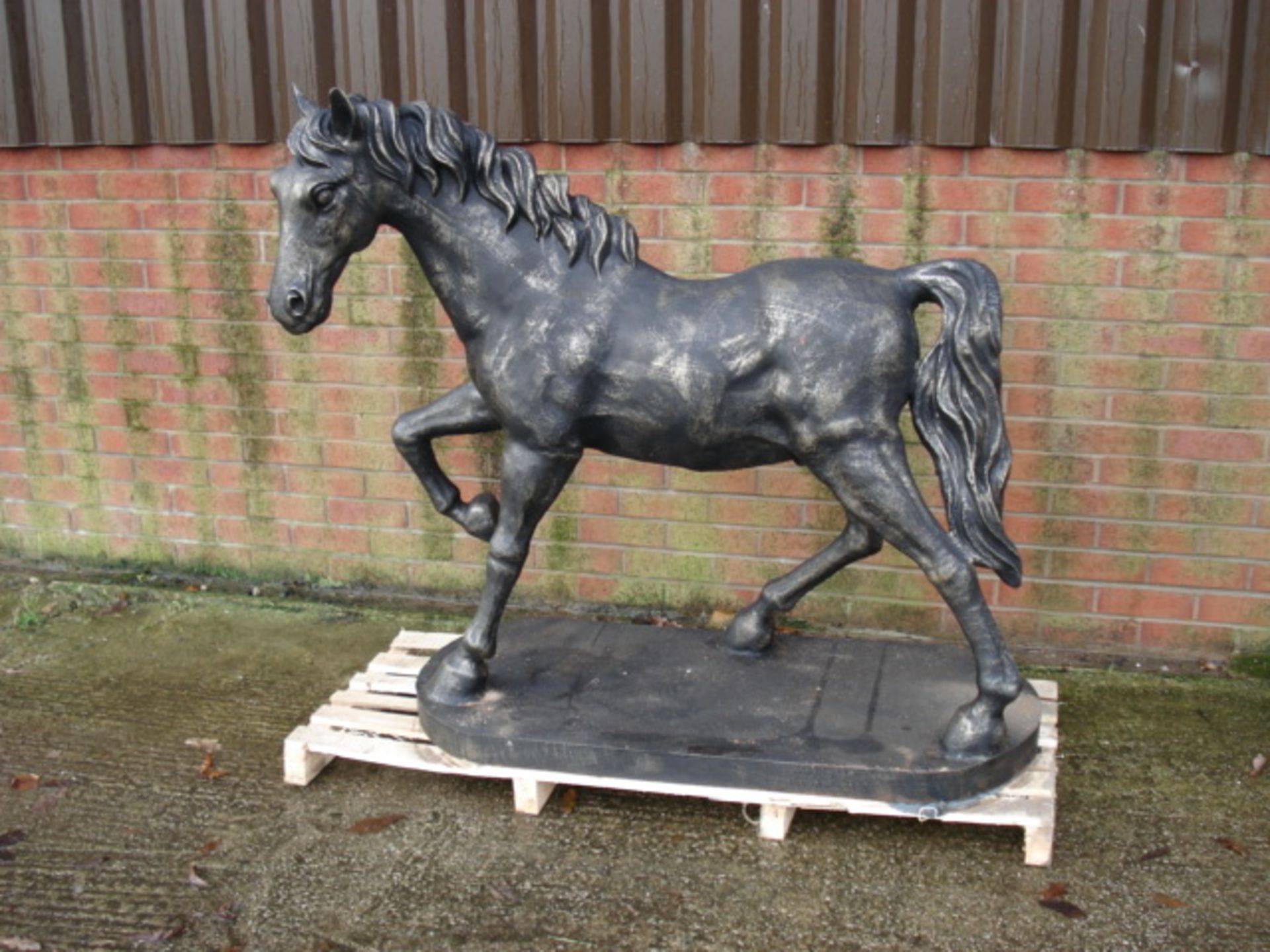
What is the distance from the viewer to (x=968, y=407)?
331 centimetres

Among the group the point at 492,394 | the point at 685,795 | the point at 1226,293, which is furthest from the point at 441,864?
the point at 1226,293

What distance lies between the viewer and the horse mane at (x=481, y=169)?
326 cm

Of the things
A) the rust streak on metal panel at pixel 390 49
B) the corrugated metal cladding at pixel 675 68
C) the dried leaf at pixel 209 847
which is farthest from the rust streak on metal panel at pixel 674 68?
the dried leaf at pixel 209 847

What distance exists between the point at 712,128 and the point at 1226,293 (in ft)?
6.05

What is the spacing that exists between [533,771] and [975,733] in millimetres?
1193

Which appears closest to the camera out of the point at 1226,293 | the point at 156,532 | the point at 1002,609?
the point at 1226,293

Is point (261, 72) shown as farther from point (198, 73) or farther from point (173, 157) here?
point (173, 157)

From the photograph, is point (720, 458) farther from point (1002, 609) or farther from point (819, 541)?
Answer: point (1002, 609)

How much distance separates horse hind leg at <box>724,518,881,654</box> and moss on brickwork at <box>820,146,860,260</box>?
115cm

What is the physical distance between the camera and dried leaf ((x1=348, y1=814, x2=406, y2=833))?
3533 millimetres

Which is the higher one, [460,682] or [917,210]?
[917,210]

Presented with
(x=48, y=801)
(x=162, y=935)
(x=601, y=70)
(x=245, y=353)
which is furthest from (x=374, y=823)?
(x=601, y=70)

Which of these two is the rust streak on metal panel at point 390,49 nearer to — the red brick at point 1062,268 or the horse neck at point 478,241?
the horse neck at point 478,241

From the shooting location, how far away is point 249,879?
3303 mm
